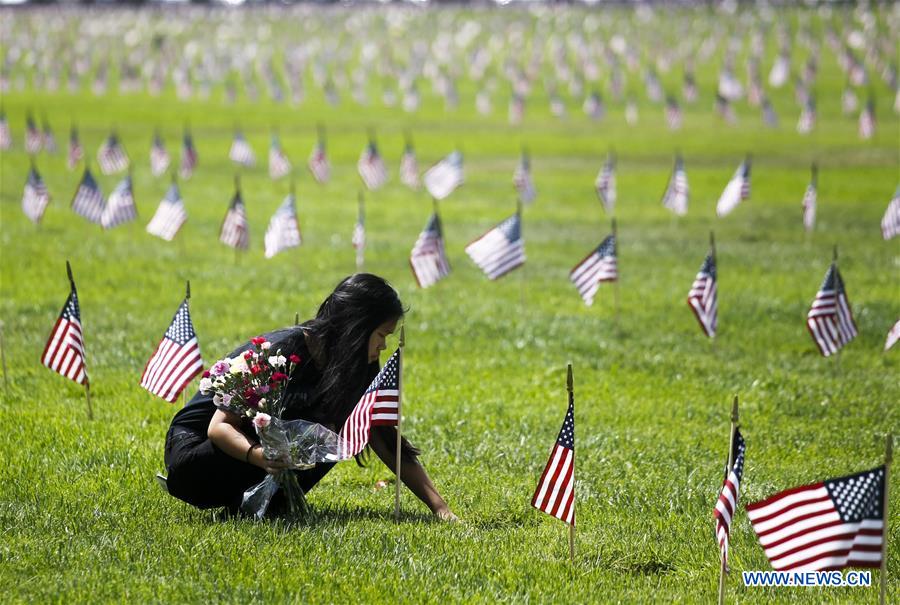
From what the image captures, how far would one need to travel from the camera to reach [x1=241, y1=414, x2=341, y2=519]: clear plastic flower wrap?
7.36 m

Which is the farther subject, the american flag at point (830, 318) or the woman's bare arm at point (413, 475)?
the american flag at point (830, 318)

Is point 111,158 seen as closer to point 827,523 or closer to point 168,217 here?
point 168,217

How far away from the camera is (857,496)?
236 inches

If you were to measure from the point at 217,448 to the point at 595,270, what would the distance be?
865 cm

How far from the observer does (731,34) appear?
384 feet

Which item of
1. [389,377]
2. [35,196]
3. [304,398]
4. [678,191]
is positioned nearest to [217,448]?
[304,398]

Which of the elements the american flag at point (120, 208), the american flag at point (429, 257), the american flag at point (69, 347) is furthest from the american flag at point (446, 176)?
the american flag at point (69, 347)

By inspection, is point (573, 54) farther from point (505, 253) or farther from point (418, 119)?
point (505, 253)

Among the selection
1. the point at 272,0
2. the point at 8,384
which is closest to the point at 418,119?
the point at 8,384

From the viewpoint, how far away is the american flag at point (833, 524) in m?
6.00

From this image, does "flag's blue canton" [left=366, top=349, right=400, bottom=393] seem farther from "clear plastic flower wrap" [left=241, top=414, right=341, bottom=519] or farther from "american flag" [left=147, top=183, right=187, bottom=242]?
"american flag" [left=147, top=183, right=187, bottom=242]

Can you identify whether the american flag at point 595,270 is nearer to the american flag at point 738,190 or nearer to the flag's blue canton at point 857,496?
the flag's blue canton at point 857,496

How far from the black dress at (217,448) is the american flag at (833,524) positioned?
3.05 meters

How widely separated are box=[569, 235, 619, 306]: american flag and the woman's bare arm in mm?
7366
